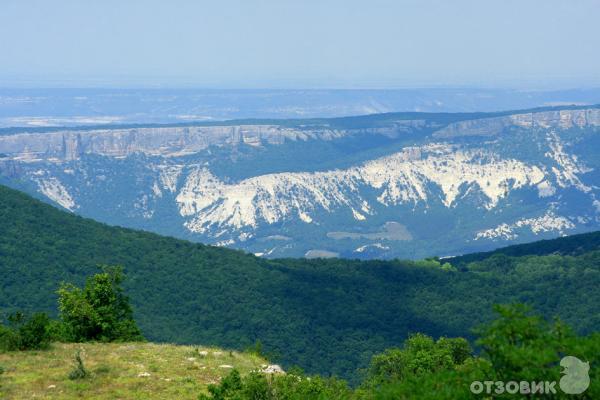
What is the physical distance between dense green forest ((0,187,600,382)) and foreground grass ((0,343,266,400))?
215ft

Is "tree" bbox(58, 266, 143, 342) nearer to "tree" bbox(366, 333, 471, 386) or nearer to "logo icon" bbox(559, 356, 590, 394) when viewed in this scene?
"tree" bbox(366, 333, 471, 386)

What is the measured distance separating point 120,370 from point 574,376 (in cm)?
2914

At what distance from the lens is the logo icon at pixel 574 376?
26891mm

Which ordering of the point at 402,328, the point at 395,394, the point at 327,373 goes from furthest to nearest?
the point at 402,328, the point at 327,373, the point at 395,394

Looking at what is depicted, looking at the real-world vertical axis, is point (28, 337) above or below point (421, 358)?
above

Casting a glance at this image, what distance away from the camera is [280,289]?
543 feet

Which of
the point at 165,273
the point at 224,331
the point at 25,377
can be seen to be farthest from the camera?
the point at 165,273

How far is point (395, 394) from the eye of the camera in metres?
31.2

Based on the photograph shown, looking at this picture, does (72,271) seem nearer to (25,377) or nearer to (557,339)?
(25,377)

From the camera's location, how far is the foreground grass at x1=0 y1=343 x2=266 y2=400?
44.2 metres

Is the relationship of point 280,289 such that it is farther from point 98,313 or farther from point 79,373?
point 79,373

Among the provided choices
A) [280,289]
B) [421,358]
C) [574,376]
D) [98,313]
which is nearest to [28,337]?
[98,313]

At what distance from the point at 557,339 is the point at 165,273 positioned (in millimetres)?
142703

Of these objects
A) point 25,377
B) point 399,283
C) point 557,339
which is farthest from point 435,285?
point 557,339
